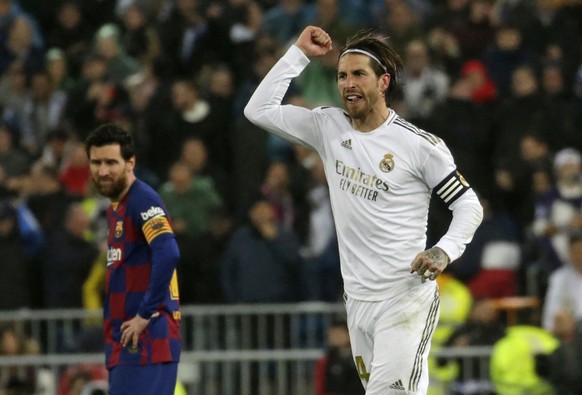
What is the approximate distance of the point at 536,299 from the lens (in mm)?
15562

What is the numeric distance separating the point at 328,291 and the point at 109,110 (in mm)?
4435

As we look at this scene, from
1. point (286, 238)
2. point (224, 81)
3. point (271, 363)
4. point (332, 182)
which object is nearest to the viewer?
point (332, 182)

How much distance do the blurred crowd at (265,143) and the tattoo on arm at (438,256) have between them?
5.55m

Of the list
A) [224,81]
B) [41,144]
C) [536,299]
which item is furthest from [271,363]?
[41,144]

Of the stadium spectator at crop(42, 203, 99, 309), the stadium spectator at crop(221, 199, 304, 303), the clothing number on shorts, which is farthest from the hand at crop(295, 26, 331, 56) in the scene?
the stadium spectator at crop(42, 203, 99, 309)

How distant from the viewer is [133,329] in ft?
31.5

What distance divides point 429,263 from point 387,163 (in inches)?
31.1

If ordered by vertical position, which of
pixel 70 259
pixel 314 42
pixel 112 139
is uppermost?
pixel 314 42

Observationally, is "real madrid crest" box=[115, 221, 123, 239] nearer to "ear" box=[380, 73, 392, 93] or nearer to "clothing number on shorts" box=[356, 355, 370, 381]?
"clothing number on shorts" box=[356, 355, 370, 381]

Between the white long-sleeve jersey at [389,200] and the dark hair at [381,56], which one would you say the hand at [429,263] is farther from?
the dark hair at [381,56]

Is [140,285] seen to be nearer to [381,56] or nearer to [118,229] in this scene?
[118,229]

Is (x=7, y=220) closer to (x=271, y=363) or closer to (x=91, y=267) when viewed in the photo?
(x=91, y=267)

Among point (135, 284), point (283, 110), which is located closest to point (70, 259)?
point (135, 284)

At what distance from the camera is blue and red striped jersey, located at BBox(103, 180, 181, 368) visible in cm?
966
